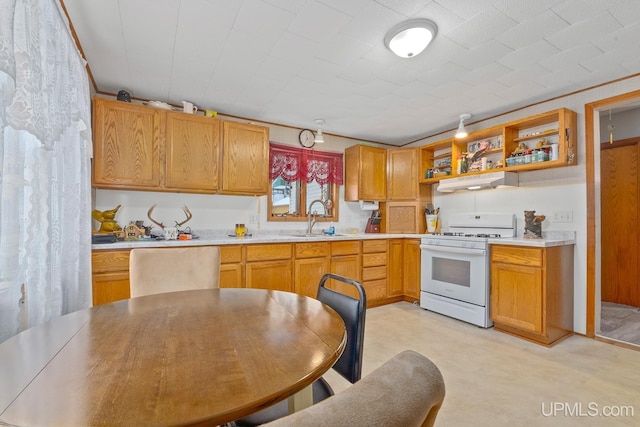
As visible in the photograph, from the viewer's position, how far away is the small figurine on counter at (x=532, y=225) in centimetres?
307

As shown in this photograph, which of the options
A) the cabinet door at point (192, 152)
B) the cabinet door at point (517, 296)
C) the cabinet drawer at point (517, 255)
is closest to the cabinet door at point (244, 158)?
the cabinet door at point (192, 152)

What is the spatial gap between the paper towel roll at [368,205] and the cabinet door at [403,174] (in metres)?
0.24

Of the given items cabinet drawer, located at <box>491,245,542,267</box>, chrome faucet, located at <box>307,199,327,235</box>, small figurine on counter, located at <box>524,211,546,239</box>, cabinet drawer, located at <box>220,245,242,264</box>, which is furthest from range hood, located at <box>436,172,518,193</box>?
cabinet drawer, located at <box>220,245,242,264</box>

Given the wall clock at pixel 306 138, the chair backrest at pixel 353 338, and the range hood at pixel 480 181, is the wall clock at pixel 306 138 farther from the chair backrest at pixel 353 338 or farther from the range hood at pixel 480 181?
the chair backrest at pixel 353 338

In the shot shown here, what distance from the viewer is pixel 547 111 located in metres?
3.12

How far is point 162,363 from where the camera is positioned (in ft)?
2.51

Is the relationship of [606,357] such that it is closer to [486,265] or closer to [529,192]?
[486,265]

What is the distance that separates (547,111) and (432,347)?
2.67 meters

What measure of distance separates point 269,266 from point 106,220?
1.56 metres

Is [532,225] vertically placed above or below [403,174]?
below

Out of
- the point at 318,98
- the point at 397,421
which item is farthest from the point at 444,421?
the point at 318,98

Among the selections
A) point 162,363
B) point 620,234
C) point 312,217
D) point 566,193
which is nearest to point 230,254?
point 312,217

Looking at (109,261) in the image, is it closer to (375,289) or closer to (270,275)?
(270,275)

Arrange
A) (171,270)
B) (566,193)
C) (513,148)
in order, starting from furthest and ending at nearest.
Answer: (513,148) < (566,193) < (171,270)
